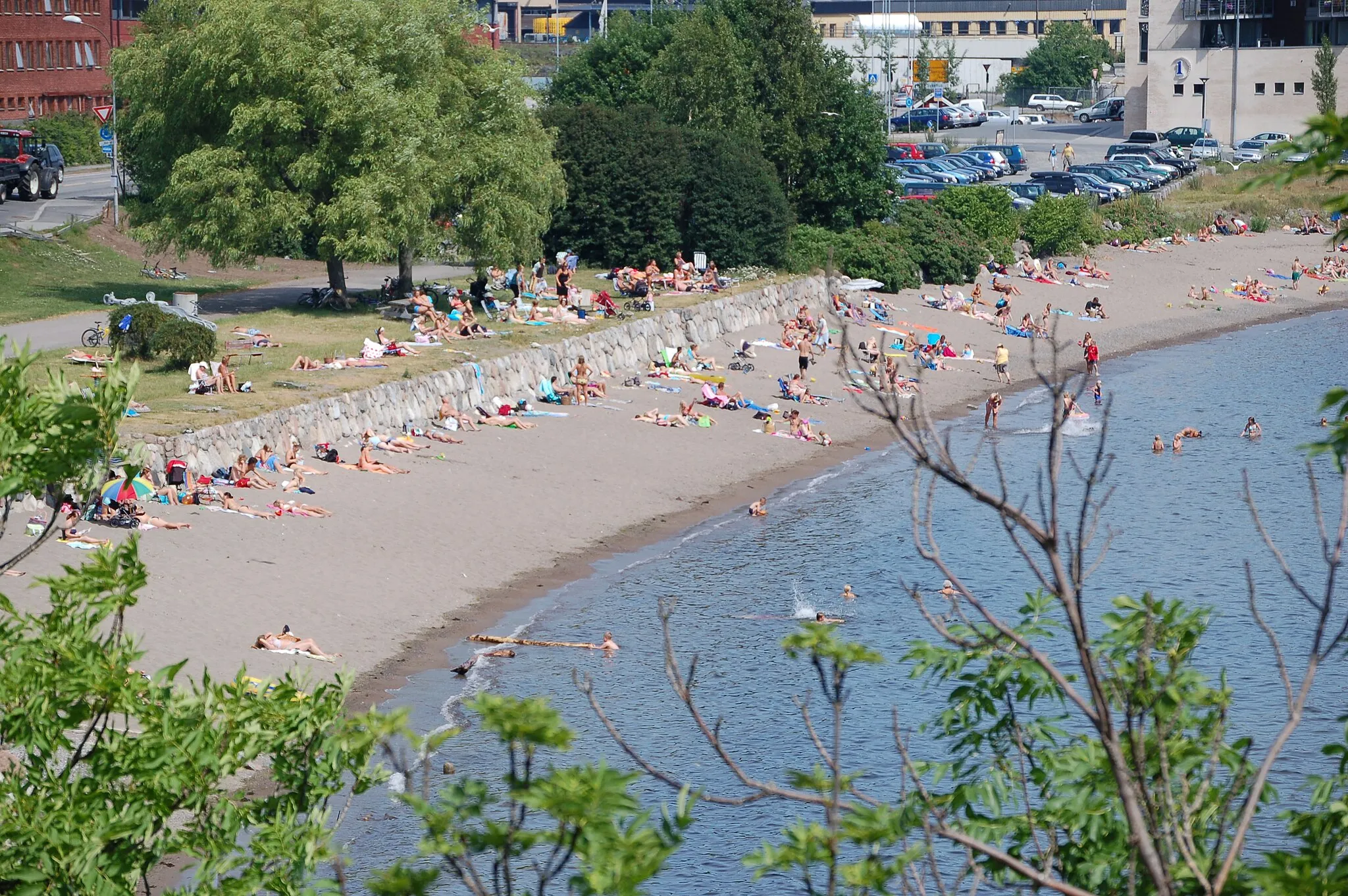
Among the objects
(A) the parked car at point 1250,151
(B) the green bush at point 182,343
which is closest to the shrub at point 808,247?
(B) the green bush at point 182,343

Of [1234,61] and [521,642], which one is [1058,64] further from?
[521,642]

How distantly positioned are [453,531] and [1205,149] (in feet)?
205

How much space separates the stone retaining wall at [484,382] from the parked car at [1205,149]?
36977mm

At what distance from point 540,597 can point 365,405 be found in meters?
7.32

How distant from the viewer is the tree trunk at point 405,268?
36.3 meters

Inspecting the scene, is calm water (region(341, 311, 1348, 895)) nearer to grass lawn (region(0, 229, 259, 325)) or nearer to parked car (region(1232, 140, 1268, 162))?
grass lawn (region(0, 229, 259, 325))

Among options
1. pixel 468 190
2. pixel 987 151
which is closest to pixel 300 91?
pixel 468 190

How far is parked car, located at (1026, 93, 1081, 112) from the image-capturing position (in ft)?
344

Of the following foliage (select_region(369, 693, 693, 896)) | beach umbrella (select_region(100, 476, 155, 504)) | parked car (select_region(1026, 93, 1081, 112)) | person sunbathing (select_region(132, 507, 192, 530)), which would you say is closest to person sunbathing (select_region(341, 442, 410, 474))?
beach umbrella (select_region(100, 476, 155, 504))

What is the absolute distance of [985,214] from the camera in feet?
176

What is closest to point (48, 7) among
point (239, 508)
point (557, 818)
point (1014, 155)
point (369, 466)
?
point (1014, 155)

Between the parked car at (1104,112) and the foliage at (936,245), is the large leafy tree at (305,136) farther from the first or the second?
the parked car at (1104,112)

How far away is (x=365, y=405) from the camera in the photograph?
96.6 feet

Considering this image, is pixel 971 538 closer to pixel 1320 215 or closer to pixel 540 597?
pixel 540 597
